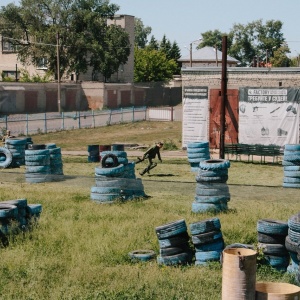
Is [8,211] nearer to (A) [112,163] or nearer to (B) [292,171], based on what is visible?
(A) [112,163]

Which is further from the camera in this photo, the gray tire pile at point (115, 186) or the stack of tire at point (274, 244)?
the gray tire pile at point (115, 186)

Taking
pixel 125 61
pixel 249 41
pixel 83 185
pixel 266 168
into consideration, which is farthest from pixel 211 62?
pixel 83 185

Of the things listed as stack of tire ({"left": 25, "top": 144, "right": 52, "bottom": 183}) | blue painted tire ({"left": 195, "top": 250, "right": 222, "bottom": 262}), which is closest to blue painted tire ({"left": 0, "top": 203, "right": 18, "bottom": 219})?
blue painted tire ({"left": 195, "top": 250, "right": 222, "bottom": 262})

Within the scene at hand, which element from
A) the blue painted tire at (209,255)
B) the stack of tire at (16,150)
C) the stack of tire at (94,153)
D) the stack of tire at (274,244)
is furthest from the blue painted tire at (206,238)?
the stack of tire at (94,153)

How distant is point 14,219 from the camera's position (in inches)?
605

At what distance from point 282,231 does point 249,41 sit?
12866 centimetres

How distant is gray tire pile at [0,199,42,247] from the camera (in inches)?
597

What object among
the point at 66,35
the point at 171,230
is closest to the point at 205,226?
the point at 171,230

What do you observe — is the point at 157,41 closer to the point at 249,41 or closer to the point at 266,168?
the point at 249,41

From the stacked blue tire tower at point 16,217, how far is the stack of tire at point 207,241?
4.18m

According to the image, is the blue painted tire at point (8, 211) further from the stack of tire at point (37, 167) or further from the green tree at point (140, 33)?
the green tree at point (140, 33)

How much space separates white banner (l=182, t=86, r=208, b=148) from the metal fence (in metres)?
12.1

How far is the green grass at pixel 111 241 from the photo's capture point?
38.7 ft

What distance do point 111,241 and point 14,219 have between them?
2216 mm
